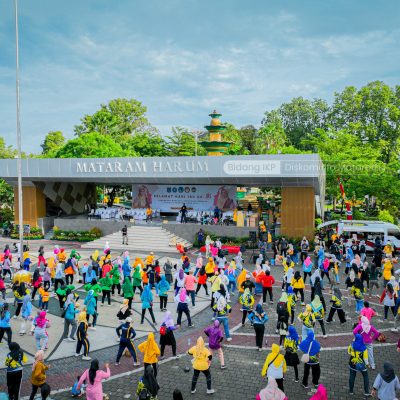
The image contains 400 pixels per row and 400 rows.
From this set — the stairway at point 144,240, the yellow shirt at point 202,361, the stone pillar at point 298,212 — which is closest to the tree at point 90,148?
the stairway at point 144,240

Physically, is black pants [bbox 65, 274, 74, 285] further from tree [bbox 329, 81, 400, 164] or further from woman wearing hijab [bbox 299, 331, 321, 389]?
tree [bbox 329, 81, 400, 164]

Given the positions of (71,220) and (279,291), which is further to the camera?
(71,220)

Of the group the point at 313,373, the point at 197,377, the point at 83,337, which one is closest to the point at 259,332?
the point at 313,373

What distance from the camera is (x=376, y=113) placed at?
180 ft

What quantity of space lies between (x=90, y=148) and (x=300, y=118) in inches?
1878

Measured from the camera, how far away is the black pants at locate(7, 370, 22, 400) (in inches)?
304

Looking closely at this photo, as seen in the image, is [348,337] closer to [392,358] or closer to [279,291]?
[392,358]

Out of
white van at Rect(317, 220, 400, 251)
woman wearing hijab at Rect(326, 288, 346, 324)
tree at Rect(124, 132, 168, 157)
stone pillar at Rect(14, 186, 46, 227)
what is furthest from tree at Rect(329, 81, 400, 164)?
woman wearing hijab at Rect(326, 288, 346, 324)

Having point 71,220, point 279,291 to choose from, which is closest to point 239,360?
point 279,291

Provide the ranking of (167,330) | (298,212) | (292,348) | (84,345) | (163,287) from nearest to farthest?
(292,348) < (167,330) < (84,345) < (163,287) < (298,212)

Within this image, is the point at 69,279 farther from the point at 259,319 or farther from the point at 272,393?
the point at 272,393

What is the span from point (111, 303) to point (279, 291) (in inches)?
272

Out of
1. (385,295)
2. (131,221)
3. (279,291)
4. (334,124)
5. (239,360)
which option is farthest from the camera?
(334,124)

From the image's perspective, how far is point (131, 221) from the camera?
1238 inches
